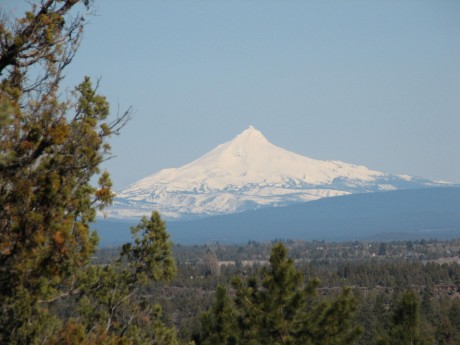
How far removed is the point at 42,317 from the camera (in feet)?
45.5

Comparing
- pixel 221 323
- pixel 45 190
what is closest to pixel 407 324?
pixel 221 323

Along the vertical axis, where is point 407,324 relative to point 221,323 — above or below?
below

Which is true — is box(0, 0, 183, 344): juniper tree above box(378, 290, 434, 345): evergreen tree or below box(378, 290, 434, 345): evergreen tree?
above

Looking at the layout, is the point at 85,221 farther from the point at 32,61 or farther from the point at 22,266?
the point at 32,61

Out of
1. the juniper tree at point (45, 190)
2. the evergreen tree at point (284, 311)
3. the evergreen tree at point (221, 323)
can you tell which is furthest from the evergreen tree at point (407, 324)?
the juniper tree at point (45, 190)

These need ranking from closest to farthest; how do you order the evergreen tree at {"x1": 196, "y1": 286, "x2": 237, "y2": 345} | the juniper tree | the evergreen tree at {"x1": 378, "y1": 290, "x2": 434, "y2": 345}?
the juniper tree < the evergreen tree at {"x1": 196, "y1": 286, "x2": 237, "y2": 345} < the evergreen tree at {"x1": 378, "y1": 290, "x2": 434, "y2": 345}

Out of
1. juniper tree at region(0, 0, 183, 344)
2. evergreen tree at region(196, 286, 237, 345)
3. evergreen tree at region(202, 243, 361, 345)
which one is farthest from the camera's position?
evergreen tree at region(196, 286, 237, 345)

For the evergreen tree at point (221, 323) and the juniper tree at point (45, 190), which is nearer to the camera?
the juniper tree at point (45, 190)

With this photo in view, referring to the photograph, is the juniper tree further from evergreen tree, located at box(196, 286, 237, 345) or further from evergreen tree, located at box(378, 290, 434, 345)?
evergreen tree, located at box(378, 290, 434, 345)

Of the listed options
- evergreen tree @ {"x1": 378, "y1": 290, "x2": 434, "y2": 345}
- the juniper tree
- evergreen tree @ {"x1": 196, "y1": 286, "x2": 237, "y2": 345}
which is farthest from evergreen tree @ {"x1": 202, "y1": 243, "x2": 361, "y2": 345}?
the juniper tree

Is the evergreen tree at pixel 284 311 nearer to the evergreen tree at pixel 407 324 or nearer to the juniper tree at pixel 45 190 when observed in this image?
the evergreen tree at pixel 407 324

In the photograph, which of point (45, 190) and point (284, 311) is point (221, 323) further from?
point (45, 190)

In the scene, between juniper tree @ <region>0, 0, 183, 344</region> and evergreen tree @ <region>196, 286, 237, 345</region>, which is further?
evergreen tree @ <region>196, 286, 237, 345</region>

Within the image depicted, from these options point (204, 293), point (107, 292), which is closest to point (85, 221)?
point (107, 292)
